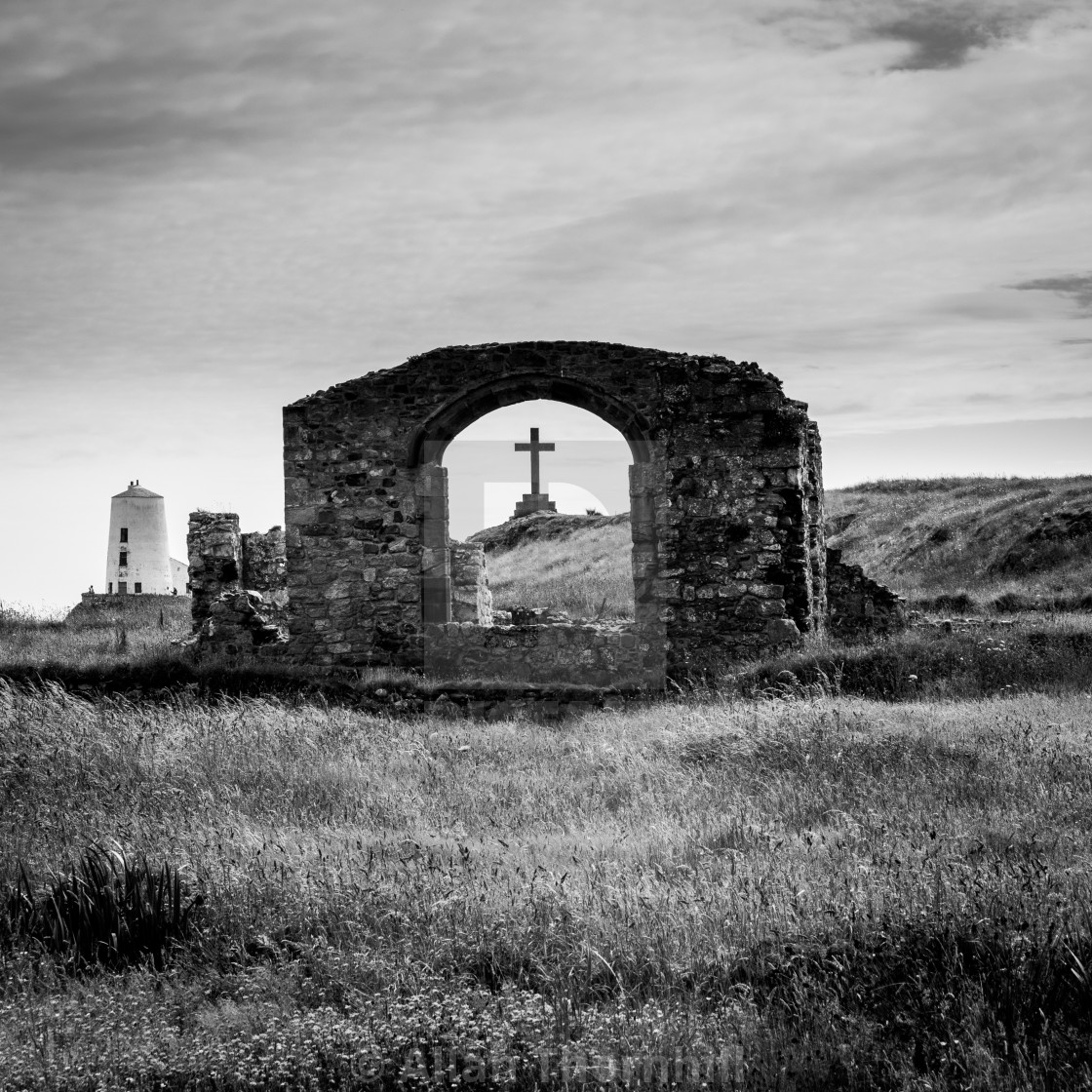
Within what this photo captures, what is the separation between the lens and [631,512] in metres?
13.7

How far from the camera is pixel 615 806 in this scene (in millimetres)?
7227

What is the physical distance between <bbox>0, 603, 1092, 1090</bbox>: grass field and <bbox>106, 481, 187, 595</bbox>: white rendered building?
133ft

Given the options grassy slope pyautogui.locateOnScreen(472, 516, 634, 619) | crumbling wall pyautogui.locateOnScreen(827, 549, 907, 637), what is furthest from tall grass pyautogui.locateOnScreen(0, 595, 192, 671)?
crumbling wall pyautogui.locateOnScreen(827, 549, 907, 637)

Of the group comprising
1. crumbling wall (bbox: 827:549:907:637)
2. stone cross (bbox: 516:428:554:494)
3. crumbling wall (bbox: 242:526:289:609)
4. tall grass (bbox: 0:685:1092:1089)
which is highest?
stone cross (bbox: 516:428:554:494)

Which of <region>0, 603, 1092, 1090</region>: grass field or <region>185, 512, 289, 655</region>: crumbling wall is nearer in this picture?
<region>0, 603, 1092, 1090</region>: grass field

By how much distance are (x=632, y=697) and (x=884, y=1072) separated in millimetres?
8730

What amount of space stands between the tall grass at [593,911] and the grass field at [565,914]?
0.02 meters

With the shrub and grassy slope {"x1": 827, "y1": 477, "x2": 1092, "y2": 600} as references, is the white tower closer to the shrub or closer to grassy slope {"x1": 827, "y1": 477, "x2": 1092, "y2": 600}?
grassy slope {"x1": 827, "y1": 477, "x2": 1092, "y2": 600}

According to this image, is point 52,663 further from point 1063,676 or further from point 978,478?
point 978,478

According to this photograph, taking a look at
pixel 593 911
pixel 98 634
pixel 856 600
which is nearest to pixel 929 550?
pixel 856 600

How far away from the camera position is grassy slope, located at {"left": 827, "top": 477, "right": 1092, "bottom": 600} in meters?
21.7

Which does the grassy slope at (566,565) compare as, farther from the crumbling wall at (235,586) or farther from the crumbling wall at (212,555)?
the crumbling wall at (212,555)

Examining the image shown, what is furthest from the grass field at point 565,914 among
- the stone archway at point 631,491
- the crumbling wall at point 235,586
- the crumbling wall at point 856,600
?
the crumbling wall at point 856,600

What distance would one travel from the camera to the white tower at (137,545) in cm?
4700
